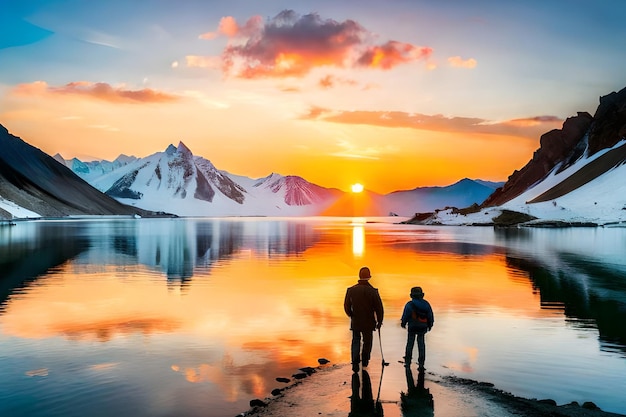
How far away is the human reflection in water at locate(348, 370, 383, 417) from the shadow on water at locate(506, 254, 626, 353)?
991 centimetres

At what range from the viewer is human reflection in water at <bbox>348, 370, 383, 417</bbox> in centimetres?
1297

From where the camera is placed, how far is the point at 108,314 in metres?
26.2

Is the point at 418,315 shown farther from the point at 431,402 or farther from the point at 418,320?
the point at 431,402

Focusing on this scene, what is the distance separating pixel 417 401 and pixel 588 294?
23317 mm

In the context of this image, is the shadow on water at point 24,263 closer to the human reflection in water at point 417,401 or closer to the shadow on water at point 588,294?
the human reflection in water at point 417,401

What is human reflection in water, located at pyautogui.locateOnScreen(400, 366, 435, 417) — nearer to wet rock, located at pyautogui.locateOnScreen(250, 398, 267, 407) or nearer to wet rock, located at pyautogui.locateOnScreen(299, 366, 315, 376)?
wet rock, located at pyautogui.locateOnScreen(299, 366, 315, 376)

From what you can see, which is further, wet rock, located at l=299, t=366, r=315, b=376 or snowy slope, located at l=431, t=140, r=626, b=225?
snowy slope, located at l=431, t=140, r=626, b=225

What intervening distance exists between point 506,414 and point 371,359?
5703mm

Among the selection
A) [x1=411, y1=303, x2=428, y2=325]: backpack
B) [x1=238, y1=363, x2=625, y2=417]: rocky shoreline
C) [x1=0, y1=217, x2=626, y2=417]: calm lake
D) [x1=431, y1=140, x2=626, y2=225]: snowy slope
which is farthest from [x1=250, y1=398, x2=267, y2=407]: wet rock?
[x1=431, y1=140, x2=626, y2=225]: snowy slope

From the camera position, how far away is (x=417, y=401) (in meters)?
13.8

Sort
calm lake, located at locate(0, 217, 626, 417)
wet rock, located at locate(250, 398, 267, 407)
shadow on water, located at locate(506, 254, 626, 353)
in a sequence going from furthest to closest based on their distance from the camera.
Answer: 1. shadow on water, located at locate(506, 254, 626, 353)
2. calm lake, located at locate(0, 217, 626, 417)
3. wet rock, located at locate(250, 398, 267, 407)

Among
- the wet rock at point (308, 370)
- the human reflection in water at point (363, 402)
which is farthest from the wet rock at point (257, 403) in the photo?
the wet rock at point (308, 370)

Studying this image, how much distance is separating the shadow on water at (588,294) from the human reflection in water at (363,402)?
991 centimetres

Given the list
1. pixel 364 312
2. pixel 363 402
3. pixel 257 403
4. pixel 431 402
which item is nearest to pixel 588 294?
pixel 364 312
